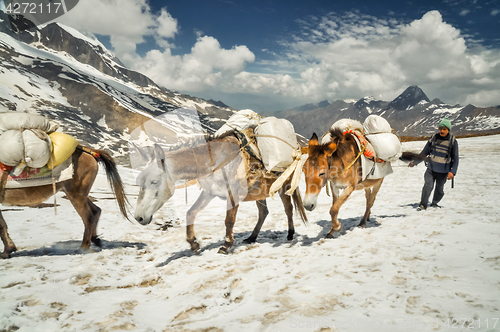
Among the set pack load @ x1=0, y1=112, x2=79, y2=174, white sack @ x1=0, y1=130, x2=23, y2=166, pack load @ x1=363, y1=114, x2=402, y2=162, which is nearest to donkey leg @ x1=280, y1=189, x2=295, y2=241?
pack load @ x1=363, y1=114, x2=402, y2=162

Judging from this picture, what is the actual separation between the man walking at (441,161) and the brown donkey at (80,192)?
7.85 metres

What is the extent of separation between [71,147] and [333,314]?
4.99 m

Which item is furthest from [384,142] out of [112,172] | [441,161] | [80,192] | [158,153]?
[80,192]

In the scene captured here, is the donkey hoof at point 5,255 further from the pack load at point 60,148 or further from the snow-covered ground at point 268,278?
the pack load at point 60,148

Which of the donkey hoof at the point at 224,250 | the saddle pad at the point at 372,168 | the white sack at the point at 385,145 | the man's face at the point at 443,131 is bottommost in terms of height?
the donkey hoof at the point at 224,250

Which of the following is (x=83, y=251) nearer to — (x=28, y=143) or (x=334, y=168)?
(x=28, y=143)

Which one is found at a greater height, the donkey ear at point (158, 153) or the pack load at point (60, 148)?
the pack load at point (60, 148)

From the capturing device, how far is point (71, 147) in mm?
4430

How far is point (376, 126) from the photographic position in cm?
628

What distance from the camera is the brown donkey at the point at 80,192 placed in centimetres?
423

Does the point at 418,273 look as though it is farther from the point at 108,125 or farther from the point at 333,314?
the point at 108,125

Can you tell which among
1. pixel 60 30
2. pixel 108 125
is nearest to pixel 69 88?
pixel 108 125

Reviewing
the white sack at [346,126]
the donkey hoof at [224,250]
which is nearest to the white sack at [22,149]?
the donkey hoof at [224,250]

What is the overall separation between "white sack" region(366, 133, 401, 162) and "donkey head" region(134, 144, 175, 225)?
15.4 feet
